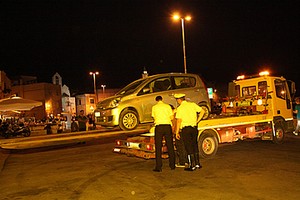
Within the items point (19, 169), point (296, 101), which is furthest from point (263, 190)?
point (296, 101)

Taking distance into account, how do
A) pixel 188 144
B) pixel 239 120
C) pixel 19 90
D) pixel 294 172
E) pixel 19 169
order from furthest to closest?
pixel 19 90, pixel 239 120, pixel 19 169, pixel 188 144, pixel 294 172

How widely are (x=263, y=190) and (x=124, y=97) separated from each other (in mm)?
4952

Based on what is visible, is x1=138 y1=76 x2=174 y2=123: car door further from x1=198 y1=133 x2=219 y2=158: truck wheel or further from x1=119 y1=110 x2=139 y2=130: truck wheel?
x1=198 y1=133 x2=219 y2=158: truck wheel

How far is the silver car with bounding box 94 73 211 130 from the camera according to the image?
31.2 feet

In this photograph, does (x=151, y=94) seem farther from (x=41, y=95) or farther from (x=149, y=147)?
(x=41, y=95)

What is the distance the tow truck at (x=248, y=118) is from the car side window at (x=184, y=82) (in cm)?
137

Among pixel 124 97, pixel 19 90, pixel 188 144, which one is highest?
pixel 19 90

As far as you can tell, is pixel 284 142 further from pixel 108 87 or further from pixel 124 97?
pixel 108 87

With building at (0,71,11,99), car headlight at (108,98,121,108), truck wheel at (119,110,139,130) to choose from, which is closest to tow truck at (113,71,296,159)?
truck wheel at (119,110,139,130)

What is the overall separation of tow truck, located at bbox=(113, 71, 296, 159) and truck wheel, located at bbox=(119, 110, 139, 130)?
0.45 m

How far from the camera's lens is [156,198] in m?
5.85

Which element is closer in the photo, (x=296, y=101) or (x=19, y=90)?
(x=296, y=101)

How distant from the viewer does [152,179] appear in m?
7.38

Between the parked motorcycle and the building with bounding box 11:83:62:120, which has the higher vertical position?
the building with bounding box 11:83:62:120
